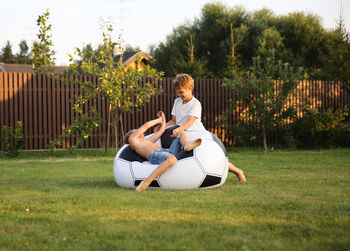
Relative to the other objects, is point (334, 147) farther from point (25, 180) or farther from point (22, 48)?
point (22, 48)

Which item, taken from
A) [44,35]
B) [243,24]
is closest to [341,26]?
[44,35]

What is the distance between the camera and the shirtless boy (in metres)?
6.26

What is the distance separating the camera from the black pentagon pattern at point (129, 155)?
692 centimetres

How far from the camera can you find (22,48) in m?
100

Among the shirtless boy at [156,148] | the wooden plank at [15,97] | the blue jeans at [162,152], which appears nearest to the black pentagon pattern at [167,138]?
the shirtless boy at [156,148]

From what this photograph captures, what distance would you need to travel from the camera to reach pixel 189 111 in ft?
22.8

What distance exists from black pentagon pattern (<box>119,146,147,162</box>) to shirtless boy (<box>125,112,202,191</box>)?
0.22 feet

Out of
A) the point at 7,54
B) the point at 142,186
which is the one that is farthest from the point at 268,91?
the point at 7,54

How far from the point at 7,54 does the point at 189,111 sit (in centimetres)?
8582

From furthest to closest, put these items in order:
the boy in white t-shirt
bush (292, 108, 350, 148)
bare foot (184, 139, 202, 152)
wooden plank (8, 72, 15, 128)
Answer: bush (292, 108, 350, 148) → wooden plank (8, 72, 15, 128) → the boy in white t-shirt → bare foot (184, 139, 202, 152)

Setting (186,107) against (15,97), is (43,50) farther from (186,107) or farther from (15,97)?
(186,107)

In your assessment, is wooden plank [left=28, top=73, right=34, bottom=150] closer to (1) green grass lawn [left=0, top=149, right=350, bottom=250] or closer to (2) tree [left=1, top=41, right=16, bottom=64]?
(1) green grass lawn [left=0, top=149, right=350, bottom=250]

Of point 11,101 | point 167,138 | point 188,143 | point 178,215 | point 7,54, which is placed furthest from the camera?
point 7,54

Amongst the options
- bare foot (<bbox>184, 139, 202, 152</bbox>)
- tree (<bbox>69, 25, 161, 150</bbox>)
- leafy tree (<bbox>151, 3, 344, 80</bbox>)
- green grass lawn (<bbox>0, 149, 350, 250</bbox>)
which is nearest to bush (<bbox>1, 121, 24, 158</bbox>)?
tree (<bbox>69, 25, 161, 150</bbox>)
